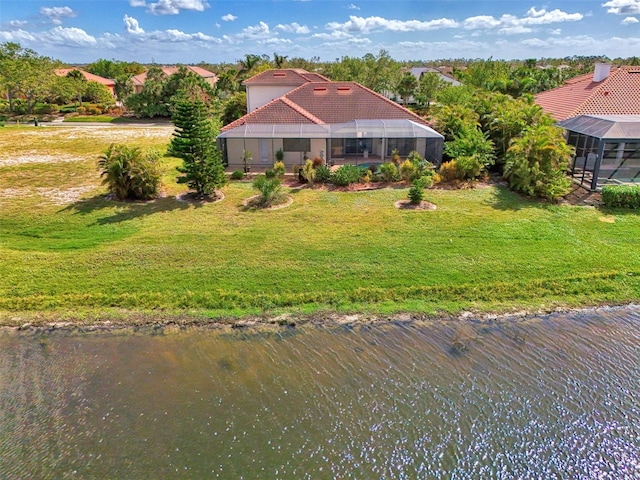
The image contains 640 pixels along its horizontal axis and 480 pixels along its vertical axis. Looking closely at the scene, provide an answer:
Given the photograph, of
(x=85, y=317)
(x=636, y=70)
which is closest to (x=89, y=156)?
(x=85, y=317)

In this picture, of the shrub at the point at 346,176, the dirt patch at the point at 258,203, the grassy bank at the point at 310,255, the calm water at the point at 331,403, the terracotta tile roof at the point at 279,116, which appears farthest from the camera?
the terracotta tile roof at the point at 279,116

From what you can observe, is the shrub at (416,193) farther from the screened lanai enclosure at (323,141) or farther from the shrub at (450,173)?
the screened lanai enclosure at (323,141)

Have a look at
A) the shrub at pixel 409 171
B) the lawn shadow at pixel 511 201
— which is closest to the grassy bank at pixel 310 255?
the lawn shadow at pixel 511 201

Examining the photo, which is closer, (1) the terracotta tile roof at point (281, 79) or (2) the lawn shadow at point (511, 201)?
(2) the lawn shadow at point (511, 201)

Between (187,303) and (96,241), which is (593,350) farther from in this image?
(96,241)

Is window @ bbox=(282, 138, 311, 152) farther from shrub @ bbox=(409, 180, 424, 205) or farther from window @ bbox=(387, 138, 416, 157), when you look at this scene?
shrub @ bbox=(409, 180, 424, 205)

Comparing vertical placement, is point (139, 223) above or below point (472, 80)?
below
